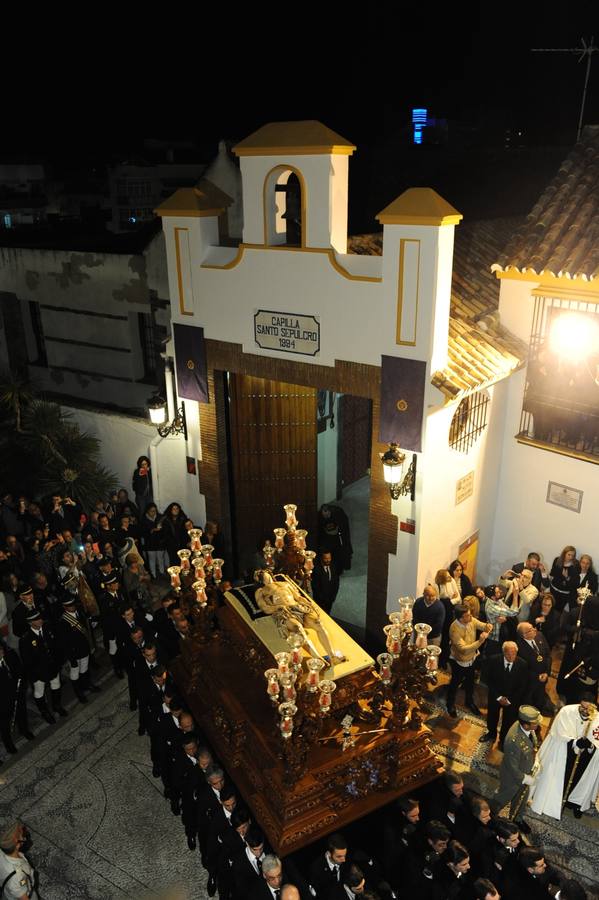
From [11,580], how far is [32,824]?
10.8 feet

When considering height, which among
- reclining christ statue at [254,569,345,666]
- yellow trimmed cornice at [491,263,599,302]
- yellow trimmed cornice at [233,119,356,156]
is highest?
yellow trimmed cornice at [233,119,356,156]

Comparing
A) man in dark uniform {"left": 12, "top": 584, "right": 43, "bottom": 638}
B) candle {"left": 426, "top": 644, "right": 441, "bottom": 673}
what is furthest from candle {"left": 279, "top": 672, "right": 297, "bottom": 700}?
man in dark uniform {"left": 12, "top": 584, "right": 43, "bottom": 638}

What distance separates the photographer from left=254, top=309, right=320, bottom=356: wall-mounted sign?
34.8ft

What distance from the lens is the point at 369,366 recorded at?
10.2m

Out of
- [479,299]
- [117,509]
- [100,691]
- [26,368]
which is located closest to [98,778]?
[100,691]

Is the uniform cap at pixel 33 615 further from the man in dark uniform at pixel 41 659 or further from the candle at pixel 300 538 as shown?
the candle at pixel 300 538

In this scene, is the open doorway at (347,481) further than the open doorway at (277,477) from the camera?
Yes

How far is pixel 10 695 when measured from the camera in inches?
360

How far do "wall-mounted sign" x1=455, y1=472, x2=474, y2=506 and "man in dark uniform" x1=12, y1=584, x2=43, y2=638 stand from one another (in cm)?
→ 609

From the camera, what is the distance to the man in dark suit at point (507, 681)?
895 cm

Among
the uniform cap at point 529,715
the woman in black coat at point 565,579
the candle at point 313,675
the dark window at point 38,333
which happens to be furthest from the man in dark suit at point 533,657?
the dark window at point 38,333

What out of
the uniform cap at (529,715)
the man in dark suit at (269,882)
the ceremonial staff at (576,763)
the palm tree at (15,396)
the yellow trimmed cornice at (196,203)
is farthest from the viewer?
the palm tree at (15,396)

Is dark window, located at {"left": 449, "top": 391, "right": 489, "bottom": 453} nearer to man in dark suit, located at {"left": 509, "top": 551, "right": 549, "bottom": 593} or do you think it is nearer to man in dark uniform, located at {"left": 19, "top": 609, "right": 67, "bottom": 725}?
man in dark suit, located at {"left": 509, "top": 551, "right": 549, "bottom": 593}

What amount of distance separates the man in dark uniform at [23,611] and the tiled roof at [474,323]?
590 centimetres
